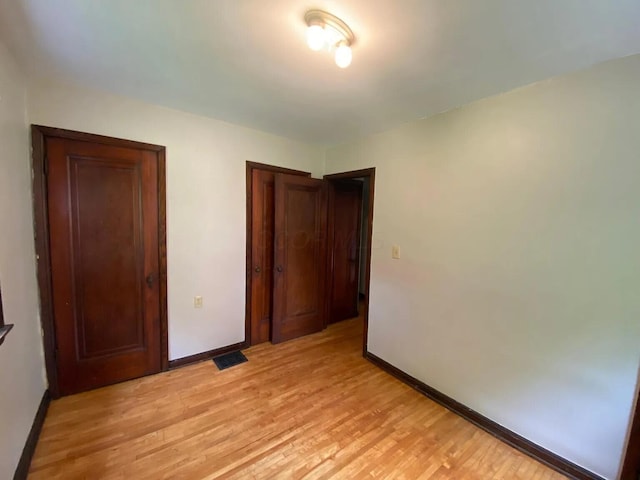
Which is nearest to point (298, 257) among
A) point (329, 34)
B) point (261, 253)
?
point (261, 253)

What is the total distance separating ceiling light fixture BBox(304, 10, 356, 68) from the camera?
1.17 m

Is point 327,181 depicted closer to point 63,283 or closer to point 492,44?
point 492,44

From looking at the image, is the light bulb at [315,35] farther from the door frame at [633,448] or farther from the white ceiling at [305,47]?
the door frame at [633,448]

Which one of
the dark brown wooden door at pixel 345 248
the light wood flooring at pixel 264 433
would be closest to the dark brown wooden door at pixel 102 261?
the light wood flooring at pixel 264 433

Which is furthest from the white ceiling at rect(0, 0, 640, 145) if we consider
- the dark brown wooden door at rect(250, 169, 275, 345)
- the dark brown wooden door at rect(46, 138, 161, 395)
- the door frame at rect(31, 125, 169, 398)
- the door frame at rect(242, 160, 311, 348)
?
the dark brown wooden door at rect(250, 169, 275, 345)

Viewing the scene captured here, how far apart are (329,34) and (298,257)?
218cm

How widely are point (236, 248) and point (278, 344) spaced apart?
1176mm

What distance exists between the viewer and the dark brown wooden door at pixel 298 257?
2.87 m

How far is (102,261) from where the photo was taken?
80.6 inches

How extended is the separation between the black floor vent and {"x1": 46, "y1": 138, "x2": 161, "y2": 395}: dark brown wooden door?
523 millimetres

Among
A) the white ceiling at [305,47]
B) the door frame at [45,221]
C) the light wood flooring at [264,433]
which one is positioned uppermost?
the white ceiling at [305,47]

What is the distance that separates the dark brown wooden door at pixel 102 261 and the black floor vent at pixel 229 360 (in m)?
0.52

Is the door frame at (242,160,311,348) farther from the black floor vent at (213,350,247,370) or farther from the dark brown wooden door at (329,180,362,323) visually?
the dark brown wooden door at (329,180,362,323)

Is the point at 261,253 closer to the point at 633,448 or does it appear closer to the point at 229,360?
the point at 229,360
